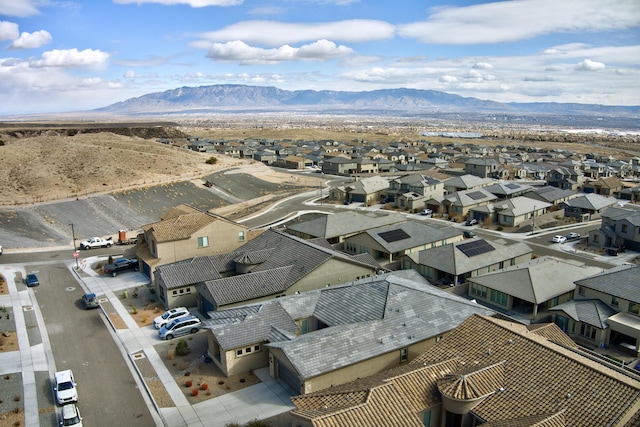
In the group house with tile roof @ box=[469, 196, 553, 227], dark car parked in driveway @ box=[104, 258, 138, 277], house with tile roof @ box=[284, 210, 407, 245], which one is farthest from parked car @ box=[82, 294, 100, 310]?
house with tile roof @ box=[469, 196, 553, 227]

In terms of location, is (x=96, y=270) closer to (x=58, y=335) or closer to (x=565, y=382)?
(x=58, y=335)

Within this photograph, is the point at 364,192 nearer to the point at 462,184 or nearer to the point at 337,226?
the point at 462,184

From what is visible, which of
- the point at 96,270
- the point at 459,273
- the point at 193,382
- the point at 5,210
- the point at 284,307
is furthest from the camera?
the point at 5,210

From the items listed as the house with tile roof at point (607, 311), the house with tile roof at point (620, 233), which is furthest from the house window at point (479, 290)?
the house with tile roof at point (620, 233)

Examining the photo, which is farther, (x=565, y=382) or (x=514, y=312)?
(x=514, y=312)

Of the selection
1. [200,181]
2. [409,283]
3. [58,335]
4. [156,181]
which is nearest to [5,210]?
[156,181]

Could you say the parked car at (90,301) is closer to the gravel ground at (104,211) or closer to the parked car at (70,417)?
the parked car at (70,417)

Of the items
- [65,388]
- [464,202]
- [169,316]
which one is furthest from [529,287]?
[464,202]
